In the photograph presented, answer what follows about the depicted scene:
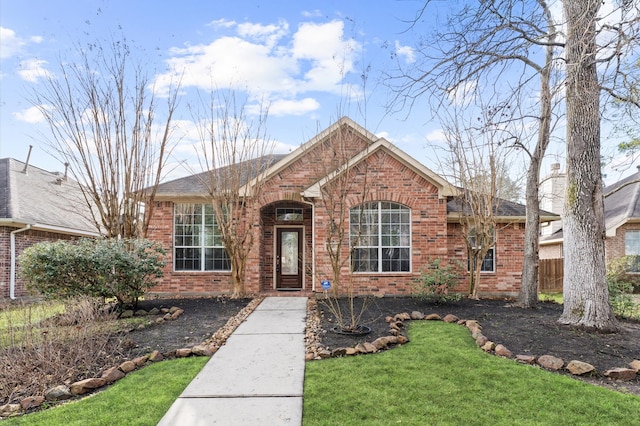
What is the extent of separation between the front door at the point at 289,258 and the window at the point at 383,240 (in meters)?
2.60

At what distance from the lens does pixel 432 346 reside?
242 inches

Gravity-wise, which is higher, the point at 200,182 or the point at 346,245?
the point at 200,182

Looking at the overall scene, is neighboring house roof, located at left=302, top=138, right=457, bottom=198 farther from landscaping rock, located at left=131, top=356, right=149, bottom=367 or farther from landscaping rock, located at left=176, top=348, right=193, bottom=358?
landscaping rock, located at left=131, top=356, right=149, bottom=367

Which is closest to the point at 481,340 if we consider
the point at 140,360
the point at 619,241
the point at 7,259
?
the point at 140,360

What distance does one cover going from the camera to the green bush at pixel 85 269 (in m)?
8.30

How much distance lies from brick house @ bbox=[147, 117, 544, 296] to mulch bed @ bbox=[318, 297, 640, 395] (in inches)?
86.3

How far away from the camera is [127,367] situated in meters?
5.28

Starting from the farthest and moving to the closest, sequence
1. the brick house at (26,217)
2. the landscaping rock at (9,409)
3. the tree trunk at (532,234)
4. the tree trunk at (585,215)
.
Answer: the brick house at (26,217)
the tree trunk at (532,234)
the tree trunk at (585,215)
the landscaping rock at (9,409)

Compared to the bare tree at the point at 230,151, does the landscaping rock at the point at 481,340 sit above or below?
below

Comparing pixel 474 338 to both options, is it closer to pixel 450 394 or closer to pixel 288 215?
pixel 450 394

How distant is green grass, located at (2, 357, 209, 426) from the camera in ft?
12.7

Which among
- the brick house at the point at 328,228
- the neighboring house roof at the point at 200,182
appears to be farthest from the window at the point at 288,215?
the neighboring house roof at the point at 200,182

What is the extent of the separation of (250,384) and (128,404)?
1.35m

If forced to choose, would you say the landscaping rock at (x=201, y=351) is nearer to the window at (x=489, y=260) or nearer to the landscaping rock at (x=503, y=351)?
the landscaping rock at (x=503, y=351)
